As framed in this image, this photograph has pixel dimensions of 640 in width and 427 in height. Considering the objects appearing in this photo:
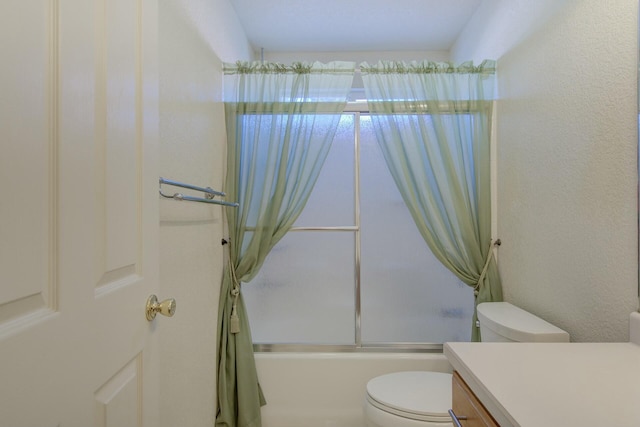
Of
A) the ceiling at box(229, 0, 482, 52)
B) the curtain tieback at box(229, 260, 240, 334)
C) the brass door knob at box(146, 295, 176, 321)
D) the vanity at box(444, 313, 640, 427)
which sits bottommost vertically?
the curtain tieback at box(229, 260, 240, 334)

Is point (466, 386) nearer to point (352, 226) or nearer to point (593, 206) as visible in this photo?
point (593, 206)

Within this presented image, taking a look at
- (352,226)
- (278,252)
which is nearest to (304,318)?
(278,252)

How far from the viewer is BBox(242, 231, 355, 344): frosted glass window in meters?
2.00

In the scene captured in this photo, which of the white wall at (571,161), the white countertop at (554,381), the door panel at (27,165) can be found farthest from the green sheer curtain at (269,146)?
the door panel at (27,165)

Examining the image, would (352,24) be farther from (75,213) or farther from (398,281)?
(75,213)

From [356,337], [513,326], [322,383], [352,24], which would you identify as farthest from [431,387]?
[352,24]

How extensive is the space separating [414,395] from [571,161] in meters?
1.13

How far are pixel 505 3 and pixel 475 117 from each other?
58 cm

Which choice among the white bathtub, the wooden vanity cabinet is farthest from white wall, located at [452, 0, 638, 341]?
the white bathtub

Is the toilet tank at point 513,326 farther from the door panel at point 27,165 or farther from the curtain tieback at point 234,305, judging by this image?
the door panel at point 27,165

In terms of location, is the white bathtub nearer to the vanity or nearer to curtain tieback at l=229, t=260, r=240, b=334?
curtain tieback at l=229, t=260, r=240, b=334

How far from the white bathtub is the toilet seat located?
283 mm

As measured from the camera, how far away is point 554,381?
0.72 m

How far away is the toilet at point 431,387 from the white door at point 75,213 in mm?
948
